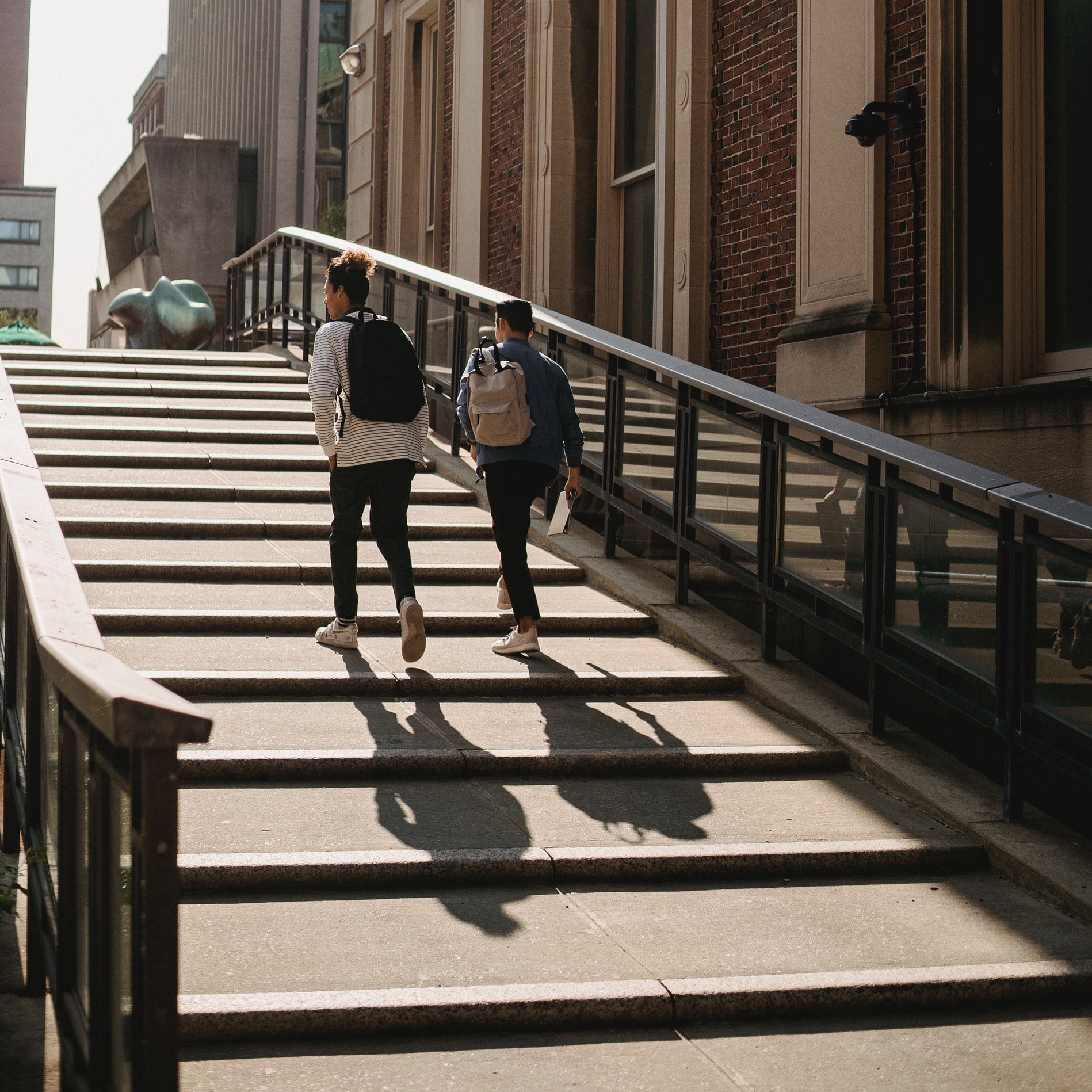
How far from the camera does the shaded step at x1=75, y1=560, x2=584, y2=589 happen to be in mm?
6867

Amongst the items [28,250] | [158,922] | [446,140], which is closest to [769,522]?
[158,922]

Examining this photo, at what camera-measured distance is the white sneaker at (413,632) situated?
19.1 feet

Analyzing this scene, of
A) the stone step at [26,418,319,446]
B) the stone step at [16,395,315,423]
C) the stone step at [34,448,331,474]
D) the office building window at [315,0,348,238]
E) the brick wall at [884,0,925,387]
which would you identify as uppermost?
the office building window at [315,0,348,238]

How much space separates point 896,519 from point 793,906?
1782 mm

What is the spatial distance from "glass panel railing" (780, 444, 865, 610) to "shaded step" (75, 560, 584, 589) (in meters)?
1.78

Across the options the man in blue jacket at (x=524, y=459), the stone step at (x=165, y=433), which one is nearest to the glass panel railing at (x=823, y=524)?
the man in blue jacket at (x=524, y=459)

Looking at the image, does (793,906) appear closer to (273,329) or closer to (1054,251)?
(1054,251)

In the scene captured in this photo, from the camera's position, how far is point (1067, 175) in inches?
283

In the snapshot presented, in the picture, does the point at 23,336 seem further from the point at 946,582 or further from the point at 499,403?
the point at 946,582

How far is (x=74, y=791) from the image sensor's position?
8.59ft

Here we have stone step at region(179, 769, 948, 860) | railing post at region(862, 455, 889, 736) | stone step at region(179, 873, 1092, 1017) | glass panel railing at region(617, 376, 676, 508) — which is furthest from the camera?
glass panel railing at region(617, 376, 676, 508)

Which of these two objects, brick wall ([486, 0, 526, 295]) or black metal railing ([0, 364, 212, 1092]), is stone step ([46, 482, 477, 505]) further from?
brick wall ([486, 0, 526, 295])

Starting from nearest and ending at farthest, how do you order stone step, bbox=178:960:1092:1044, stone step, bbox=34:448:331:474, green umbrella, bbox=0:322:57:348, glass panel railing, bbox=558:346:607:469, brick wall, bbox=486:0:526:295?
stone step, bbox=178:960:1092:1044, glass panel railing, bbox=558:346:607:469, stone step, bbox=34:448:331:474, brick wall, bbox=486:0:526:295, green umbrella, bbox=0:322:57:348

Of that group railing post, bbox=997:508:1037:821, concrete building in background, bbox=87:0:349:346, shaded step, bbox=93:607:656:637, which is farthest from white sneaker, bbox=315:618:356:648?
concrete building in background, bbox=87:0:349:346
